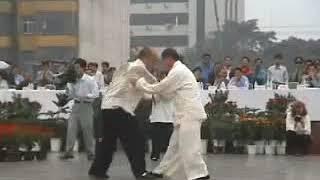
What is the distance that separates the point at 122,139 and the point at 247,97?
6810mm

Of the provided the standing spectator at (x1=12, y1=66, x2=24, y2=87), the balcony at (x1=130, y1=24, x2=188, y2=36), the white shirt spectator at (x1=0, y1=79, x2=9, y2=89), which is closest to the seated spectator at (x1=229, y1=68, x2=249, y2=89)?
the standing spectator at (x1=12, y1=66, x2=24, y2=87)

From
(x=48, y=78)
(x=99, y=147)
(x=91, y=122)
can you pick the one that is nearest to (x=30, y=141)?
(x=91, y=122)

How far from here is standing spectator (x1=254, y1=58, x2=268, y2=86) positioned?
18125 millimetres

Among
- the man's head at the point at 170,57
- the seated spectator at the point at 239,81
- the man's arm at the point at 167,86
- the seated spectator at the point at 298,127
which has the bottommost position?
the seated spectator at the point at 298,127

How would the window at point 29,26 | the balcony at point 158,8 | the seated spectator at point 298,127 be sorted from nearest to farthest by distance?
the seated spectator at point 298,127
the balcony at point 158,8
the window at point 29,26

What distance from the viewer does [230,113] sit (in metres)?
16.8

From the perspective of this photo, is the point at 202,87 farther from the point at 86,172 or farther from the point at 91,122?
the point at 86,172

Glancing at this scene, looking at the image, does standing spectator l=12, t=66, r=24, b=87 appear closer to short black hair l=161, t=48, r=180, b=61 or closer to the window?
short black hair l=161, t=48, r=180, b=61

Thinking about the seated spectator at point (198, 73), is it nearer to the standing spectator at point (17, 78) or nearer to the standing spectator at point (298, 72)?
the standing spectator at point (298, 72)

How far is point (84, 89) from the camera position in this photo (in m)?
14.5

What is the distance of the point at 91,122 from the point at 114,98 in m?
3.78

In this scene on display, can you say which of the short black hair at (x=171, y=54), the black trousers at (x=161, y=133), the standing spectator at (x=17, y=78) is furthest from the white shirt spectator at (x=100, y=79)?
the short black hair at (x=171, y=54)

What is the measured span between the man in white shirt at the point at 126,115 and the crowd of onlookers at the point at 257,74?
21.9ft

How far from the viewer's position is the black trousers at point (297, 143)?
53.8 feet
